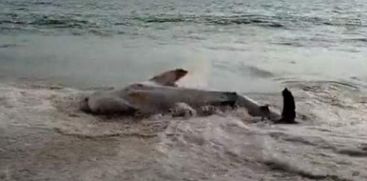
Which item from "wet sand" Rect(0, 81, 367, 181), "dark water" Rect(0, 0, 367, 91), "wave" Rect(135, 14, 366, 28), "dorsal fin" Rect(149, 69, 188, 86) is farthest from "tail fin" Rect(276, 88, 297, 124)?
"wave" Rect(135, 14, 366, 28)

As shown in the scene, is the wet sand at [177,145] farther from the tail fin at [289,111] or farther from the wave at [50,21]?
the wave at [50,21]

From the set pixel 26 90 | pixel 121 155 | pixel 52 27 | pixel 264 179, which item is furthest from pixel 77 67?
pixel 52 27

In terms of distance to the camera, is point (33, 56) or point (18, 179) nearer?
point (18, 179)

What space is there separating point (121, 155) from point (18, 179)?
96 centimetres

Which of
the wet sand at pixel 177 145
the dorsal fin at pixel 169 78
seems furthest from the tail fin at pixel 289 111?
the dorsal fin at pixel 169 78

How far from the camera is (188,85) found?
329 inches

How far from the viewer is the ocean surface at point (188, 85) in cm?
509

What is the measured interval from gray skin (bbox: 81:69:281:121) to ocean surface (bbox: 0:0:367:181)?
20 centimetres

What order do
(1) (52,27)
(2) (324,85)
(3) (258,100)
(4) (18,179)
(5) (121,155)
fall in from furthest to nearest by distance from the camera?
(1) (52,27), (2) (324,85), (3) (258,100), (5) (121,155), (4) (18,179)

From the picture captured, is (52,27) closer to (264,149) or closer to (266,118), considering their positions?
(266,118)

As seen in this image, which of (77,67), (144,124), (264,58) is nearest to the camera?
(144,124)

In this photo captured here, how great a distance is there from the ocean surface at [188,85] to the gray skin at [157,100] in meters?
0.20

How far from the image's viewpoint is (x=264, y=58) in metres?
12.1

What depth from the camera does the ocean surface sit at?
16.7 feet
